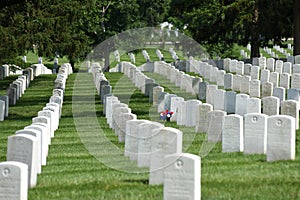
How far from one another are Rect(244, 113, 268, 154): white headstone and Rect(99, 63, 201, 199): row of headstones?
71.8 inches

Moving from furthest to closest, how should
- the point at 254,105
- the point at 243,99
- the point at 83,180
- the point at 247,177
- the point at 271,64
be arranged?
the point at 271,64 → the point at 243,99 → the point at 254,105 → the point at 83,180 → the point at 247,177

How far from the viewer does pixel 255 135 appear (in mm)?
14469

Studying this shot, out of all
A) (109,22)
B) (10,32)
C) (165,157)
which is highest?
(109,22)

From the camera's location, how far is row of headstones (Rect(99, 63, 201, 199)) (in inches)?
401

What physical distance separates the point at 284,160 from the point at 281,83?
50.0 feet

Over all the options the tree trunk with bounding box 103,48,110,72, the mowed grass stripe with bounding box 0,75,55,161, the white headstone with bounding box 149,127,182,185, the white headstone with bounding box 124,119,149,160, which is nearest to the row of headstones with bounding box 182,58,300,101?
the mowed grass stripe with bounding box 0,75,55,161

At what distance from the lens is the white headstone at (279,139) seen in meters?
13.4

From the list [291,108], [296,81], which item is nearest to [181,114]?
[291,108]

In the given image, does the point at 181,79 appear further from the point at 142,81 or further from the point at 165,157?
the point at 165,157

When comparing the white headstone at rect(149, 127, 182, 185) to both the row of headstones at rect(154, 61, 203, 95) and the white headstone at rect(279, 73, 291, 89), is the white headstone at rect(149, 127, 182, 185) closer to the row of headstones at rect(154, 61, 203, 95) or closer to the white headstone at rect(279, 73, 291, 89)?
the white headstone at rect(279, 73, 291, 89)

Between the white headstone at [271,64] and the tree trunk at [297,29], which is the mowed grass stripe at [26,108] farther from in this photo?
the tree trunk at [297,29]

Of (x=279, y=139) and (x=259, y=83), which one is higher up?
(x=259, y=83)

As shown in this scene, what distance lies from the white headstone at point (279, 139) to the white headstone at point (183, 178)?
339 centimetres

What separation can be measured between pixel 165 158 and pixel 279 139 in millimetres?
2749
